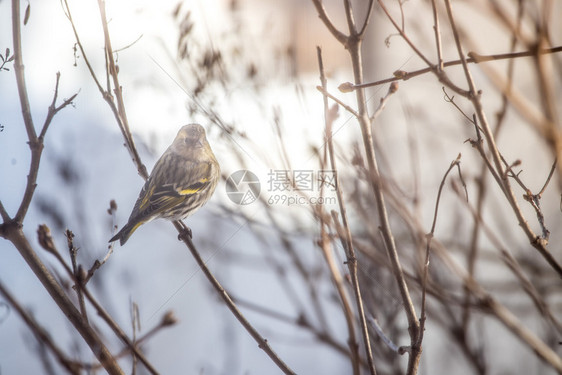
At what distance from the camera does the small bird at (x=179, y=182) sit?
1.55m

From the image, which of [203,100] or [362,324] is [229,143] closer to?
[203,100]

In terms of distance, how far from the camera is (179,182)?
2.00 metres

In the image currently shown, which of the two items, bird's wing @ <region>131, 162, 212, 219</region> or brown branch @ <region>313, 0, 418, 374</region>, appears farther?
bird's wing @ <region>131, 162, 212, 219</region>

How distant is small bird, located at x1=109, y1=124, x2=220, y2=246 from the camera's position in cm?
155

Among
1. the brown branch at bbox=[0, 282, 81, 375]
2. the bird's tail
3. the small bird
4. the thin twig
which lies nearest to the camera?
the brown branch at bbox=[0, 282, 81, 375]

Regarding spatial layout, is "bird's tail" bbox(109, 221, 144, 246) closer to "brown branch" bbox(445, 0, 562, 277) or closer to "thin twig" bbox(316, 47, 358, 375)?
"thin twig" bbox(316, 47, 358, 375)

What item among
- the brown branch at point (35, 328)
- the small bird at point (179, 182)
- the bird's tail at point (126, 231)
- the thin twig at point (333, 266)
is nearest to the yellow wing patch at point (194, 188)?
the small bird at point (179, 182)

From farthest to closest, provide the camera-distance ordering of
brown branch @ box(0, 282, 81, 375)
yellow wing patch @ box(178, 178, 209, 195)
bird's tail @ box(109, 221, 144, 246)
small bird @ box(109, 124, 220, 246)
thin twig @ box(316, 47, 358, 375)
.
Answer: yellow wing patch @ box(178, 178, 209, 195) → small bird @ box(109, 124, 220, 246) → bird's tail @ box(109, 221, 144, 246) → thin twig @ box(316, 47, 358, 375) → brown branch @ box(0, 282, 81, 375)

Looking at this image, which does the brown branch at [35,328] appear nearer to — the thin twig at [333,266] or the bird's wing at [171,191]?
the thin twig at [333,266]

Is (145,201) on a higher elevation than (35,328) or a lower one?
higher

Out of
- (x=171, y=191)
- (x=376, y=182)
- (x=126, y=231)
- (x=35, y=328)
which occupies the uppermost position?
(x=171, y=191)

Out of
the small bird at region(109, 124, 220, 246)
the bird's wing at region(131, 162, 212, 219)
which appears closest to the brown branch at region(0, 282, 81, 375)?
the small bird at region(109, 124, 220, 246)

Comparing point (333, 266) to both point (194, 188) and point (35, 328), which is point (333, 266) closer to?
point (35, 328)

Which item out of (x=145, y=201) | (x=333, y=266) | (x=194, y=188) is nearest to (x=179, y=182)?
(x=194, y=188)
